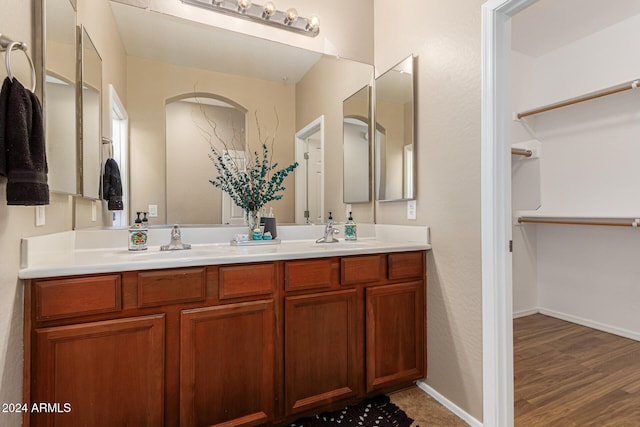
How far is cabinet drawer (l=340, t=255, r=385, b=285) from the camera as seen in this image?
168cm

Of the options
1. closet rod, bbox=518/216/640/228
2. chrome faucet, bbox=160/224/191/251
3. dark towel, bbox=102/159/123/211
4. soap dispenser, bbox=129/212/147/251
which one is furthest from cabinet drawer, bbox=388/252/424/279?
closet rod, bbox=518/216/640/228

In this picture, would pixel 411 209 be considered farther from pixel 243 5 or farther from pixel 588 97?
pixel 588 97

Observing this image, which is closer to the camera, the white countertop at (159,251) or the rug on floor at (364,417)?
the white countertop at (159,251)

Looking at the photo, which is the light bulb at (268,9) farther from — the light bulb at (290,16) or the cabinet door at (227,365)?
the cabinet door at (227,365)

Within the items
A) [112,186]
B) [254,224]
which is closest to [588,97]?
[254,224]

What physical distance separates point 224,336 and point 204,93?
4.71 ft

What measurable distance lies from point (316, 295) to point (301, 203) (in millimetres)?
813

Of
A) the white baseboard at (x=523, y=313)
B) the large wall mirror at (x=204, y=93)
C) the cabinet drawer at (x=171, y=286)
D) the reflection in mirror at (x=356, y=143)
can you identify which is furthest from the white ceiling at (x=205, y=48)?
the white baseboard at (x=523, y=313)

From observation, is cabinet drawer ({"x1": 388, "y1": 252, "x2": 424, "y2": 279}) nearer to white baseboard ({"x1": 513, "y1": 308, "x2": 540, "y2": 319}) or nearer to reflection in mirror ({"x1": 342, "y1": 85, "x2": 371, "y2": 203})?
reflection in mirror ({"x1": 342, "y1": 85, "x2": 371, "y2": 203})

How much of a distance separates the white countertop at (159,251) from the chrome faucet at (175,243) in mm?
49

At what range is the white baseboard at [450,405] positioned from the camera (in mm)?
1605

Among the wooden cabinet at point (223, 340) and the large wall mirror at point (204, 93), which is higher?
the large wall mirror at point (204, 93)

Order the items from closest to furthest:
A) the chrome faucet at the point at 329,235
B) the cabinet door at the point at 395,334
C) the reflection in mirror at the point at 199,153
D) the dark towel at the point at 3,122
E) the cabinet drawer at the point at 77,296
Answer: the dark towel at the point at 3,122 → the cabinet drawer at the point at 77,296 → the cabinet door at the point at 395,334 → the reflection in mirror at the point at 199,153 → the chrome faucet at the point at 329,235

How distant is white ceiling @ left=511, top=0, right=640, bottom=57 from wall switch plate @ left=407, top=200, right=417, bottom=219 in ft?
5.94
